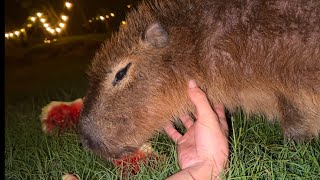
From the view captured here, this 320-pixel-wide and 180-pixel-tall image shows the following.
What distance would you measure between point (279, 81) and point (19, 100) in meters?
6.85

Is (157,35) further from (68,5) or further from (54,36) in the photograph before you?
(54,36)

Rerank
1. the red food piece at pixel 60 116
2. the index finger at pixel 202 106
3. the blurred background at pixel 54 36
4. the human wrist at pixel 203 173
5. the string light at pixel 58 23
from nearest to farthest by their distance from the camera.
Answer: the human wrist at pixel 203 173 → the index finger at pixel 202 106 → the red food piece at pixel 60 116 → the blurred background at pixel 54 36 → the string light at pixel 58 23

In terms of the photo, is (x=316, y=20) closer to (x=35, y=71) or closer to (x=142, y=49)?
(x=142, y=49)

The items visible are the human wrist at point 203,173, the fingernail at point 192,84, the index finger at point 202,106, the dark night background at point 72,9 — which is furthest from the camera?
the dark night background at point 72,9

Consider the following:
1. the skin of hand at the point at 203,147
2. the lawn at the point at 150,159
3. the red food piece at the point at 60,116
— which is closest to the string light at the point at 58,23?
the lawn at the point at 150,159

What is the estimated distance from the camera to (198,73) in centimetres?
341

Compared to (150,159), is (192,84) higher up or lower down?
higher up

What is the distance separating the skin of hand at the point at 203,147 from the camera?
2.94 meters

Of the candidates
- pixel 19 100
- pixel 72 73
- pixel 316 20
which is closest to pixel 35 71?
pixel 72 73

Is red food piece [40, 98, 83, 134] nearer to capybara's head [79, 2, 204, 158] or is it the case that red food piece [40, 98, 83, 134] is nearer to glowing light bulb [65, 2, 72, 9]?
glowing light bulb [65, 2, 72, 9]

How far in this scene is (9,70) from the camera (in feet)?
37.4

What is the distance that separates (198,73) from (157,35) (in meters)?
0.39

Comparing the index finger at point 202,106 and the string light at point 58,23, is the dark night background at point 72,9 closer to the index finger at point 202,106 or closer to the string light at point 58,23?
the string light at point 58,23

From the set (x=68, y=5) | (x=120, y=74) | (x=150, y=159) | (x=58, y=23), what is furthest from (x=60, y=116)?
(x=120, y=74)
